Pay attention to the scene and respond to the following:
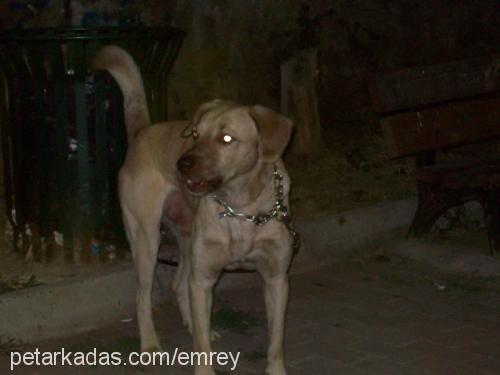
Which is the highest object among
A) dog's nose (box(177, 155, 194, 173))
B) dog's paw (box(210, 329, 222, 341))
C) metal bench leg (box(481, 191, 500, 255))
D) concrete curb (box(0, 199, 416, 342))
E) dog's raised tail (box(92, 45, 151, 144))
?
dog's raised tail (box(92, 45, 151, 144))

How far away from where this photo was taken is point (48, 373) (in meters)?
5.21

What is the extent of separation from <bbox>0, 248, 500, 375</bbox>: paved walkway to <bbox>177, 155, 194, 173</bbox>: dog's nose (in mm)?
1277

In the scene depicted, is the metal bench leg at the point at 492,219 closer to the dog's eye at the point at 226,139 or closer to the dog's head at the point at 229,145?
the dog's head at the point at 229,145

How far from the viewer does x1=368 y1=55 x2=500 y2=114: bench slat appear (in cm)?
750

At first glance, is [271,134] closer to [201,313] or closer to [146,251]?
[201,313]

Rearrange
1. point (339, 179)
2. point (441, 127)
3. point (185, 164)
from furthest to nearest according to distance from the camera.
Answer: point (339, 179)
point (441, 127)
point (185, 164)

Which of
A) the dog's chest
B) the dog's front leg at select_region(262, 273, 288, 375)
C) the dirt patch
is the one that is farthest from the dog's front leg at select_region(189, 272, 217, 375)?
the dirt patch

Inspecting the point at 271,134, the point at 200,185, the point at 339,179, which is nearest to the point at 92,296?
the point at 200,185

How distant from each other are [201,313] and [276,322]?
0.40m

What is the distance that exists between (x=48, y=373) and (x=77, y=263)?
131 centimetres

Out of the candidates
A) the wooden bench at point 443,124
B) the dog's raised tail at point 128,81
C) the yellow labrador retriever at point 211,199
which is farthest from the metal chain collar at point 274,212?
the wooden bench at point 443,124

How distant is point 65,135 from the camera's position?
6113 millimetres

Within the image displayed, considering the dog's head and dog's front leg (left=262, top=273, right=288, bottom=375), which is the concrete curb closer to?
dog's front leg (left=262, top=273, right=288, bottom=375)

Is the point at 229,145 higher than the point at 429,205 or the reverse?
higher
